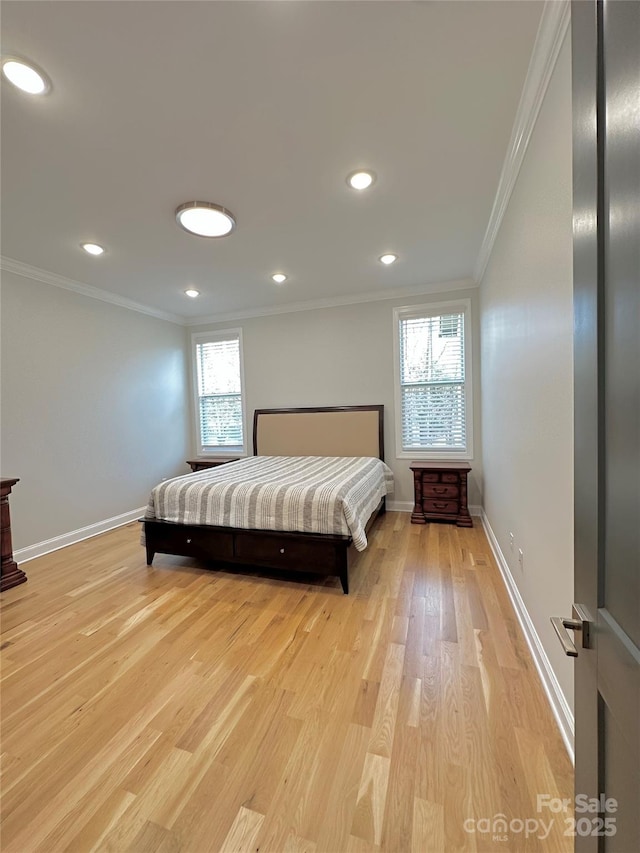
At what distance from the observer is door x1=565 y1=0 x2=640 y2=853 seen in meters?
0.48

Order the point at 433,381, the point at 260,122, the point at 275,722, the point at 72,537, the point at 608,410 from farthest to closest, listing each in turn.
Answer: the point at 433,381 < the point at 72,537 < the point at 260,122 < the point at 275,722 < the point at 608,410

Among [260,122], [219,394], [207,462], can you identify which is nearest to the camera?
[260,122]

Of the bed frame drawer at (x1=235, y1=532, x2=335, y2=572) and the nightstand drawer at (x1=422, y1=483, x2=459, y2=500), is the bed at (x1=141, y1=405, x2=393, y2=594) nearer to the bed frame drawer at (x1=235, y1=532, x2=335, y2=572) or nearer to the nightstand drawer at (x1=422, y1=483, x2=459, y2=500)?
the bed frame drawer at (x1=235, y1=532, x2=335, y2=572)

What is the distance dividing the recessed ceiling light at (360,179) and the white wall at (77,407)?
316 cm

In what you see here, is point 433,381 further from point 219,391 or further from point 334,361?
point 219,391

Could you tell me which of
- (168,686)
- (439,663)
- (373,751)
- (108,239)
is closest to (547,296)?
(439,663)

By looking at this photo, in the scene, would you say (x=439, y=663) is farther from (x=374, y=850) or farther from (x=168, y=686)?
(x=168, y=686)

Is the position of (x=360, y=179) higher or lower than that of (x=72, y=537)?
higher

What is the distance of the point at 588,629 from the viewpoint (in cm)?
62

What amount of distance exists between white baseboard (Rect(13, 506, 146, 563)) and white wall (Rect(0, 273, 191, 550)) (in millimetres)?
45

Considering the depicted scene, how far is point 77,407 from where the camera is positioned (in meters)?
3.69

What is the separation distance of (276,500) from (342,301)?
9.65 feet

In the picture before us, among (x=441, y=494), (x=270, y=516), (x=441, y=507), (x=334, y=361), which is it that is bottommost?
(x=441, y=507)

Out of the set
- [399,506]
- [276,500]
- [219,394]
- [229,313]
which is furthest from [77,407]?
[399,506]
